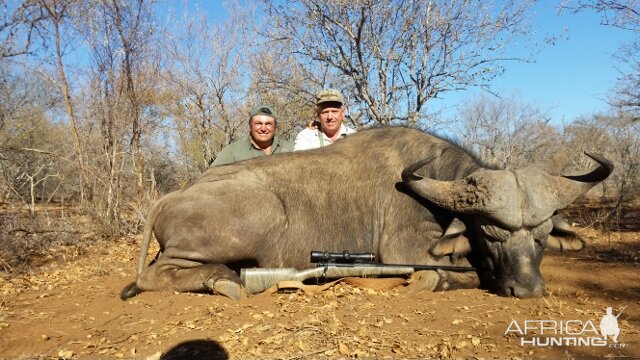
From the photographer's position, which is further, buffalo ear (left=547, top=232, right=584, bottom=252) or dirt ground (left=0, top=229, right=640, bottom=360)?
buffalo ear (left=547, top=232, right=584, bottom=252)

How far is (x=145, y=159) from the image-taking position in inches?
435

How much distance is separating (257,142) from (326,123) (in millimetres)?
1065

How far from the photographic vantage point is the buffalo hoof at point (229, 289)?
4047 mm

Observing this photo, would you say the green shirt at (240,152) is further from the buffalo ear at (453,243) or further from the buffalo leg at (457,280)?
the buffalo leg at (457,280)

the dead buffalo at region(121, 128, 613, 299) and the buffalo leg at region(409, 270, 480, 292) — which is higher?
the dead buffalo at region(121, 128, 613, 299)

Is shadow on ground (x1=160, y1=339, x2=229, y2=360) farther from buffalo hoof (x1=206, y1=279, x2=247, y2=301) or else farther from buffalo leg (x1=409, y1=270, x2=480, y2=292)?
buffalo leg (x1=409, y1=270, x2=480, y2=292)

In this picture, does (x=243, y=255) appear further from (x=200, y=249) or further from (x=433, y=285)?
(x=433, y=285)

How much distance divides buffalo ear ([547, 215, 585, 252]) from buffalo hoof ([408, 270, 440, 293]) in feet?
3.70

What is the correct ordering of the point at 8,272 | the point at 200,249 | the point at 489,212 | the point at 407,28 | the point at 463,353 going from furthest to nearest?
1. the point at 407,28
2. the point at 8,272
3. the point at 200,249
4. the point at 489,212
5. the point at 463,353

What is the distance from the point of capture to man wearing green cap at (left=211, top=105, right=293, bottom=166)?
663 centimetres

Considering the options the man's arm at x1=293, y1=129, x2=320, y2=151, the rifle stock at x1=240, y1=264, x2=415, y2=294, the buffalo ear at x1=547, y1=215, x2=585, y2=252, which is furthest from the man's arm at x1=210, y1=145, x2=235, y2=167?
the buffalo ear at x1=547, y1=215, x2=585, y2=252

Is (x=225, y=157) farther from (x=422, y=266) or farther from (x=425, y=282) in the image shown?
(x=425, y=282)

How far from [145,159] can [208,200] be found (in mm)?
7221

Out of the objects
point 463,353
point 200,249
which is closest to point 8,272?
point 200,249
